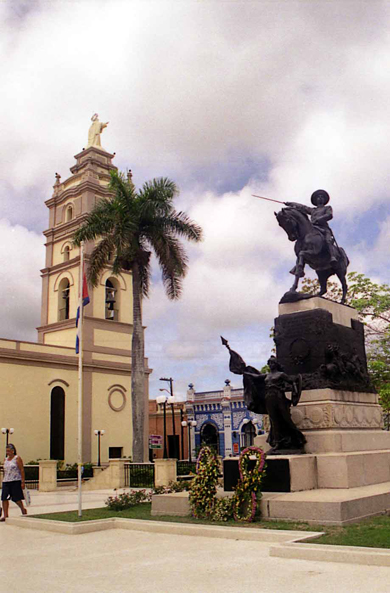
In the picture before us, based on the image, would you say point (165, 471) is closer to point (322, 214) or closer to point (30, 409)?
point (322, 214)

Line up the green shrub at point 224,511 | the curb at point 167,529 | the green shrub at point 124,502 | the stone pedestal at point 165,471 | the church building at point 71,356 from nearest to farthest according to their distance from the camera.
→ 1. the curb at point 167,529
2. the green shrub at point 224,511
3. the green shrub at point 124,502
4. the stone pedestal at point 165,471
5. the church building at point 71,356

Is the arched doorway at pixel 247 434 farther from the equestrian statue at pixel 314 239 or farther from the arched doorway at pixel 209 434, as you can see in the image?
the equestrian statue at pixel 314 239

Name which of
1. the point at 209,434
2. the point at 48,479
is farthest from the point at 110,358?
the point at 209,434

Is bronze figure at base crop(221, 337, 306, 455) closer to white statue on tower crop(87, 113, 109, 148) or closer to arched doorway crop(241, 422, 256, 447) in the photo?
white statue on tower crop(87, 113, 109, 148)

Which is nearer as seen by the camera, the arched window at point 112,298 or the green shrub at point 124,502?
the green shrub at point 124,502

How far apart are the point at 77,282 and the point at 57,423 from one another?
835 centimetres

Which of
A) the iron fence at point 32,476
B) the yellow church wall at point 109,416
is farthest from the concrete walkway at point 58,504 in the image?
the yellow church wall at point 109,416

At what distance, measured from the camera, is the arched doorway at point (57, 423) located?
113ft

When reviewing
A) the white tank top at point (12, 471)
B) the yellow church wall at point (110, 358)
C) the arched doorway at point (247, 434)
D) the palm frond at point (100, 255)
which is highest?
the palm frond at point (100, 255)

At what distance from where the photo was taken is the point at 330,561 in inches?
246

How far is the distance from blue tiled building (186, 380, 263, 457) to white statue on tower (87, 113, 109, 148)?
2229cm

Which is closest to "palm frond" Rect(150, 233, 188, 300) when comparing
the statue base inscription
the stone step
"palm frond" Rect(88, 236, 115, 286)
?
"palm frond" Rect(88, 236, 115, 286)

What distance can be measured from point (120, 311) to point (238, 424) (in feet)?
53.7

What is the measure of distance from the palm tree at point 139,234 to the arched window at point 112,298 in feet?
41.7
